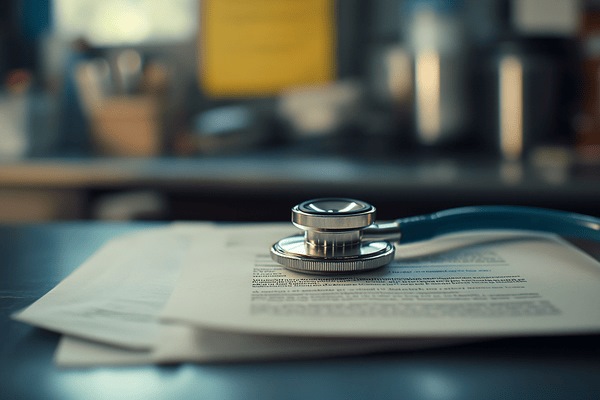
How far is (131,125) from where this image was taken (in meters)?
1.75

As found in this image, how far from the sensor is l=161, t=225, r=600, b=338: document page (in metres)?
0.40

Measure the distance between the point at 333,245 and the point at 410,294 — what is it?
9 cm

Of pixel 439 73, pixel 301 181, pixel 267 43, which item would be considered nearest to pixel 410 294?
pixel 301 181

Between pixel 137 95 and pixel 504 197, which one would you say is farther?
pixel 137 95

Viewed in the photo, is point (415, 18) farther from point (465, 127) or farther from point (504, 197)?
point (504, 197)

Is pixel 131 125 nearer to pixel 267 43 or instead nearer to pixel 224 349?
pixel 267 43

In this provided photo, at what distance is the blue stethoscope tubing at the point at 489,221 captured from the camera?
597 millimetres

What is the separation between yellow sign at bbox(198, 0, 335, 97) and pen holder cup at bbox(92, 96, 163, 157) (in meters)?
0.34

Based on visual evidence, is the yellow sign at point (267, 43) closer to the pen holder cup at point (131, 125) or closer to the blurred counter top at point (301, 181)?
the pen holder cup at point (131, 125)

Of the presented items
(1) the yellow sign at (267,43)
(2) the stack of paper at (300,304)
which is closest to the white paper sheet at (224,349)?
(2) the stack of paper at (300,304)

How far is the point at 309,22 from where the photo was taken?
79.0 inches

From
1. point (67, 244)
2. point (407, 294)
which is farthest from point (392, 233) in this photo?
point (67, 244)

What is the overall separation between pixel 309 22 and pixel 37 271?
152cm

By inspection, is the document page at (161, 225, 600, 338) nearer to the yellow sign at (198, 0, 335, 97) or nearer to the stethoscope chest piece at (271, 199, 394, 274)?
the stethoscope chest piece at (271, 199, 394, 274)
